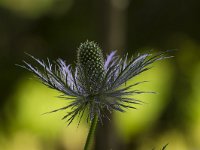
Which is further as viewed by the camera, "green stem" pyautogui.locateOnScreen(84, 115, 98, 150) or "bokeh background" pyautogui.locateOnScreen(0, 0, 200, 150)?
"bokeh background" pyautogui.locateOnScreen(0, 0, 200, 150)

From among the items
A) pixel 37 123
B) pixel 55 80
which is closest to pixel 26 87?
pixel 37 123

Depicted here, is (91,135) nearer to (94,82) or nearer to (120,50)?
(94,82)

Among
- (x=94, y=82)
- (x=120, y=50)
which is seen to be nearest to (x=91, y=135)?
(x=94, y=82)

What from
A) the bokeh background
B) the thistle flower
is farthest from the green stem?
the bokeh background

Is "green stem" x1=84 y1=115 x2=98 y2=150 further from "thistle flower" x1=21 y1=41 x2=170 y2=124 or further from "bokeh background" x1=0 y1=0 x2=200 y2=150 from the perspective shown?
"bokeh background" x1=0 y1=0 x2=200 y2=150

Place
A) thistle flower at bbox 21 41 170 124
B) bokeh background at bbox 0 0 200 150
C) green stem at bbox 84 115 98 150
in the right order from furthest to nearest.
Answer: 1. bokeh background at bbox 0 0 200 150
2. thistle flower at bbox 21 41 170 124
3. green stem at bbox 84 115 98 150

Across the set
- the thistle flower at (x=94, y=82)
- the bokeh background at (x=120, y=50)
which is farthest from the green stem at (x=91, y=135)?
the bokeh background at (x=120, y=50)

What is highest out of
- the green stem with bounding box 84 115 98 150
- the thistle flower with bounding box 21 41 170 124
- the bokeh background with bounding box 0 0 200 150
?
the bokeh background with bounding box 0 0 200 150
